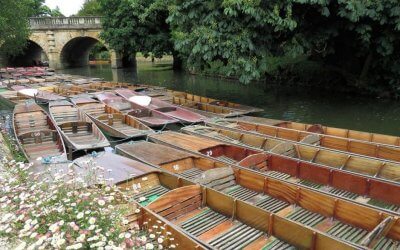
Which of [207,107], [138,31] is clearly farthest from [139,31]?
[207,107]

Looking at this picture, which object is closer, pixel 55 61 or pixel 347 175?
pixel 347 175

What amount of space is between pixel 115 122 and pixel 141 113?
3.56 ft

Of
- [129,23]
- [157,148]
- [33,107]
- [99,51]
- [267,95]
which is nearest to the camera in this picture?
[157,148]

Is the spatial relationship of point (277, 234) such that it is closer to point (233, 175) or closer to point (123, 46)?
point (233, 175)

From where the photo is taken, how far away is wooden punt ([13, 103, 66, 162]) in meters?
8.76

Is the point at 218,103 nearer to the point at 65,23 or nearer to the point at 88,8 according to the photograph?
the point at 65,23

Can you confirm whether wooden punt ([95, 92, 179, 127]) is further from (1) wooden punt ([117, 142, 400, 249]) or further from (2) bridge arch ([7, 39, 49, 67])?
(2) bridge arch ([7, 39, 49, 67])

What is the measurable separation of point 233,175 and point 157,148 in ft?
8.09

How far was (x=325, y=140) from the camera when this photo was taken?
335 inches

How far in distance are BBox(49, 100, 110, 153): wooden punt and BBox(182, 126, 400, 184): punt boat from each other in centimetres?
246

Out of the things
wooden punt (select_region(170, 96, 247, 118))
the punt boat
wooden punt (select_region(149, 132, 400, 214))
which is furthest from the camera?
wooden punt (select_region(170, 96, 247, 118))

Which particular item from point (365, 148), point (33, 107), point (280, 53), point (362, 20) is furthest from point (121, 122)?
point (362, 20)

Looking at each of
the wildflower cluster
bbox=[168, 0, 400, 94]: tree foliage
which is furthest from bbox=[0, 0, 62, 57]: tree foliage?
the wildflower cluster

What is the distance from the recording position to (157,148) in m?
8.35
